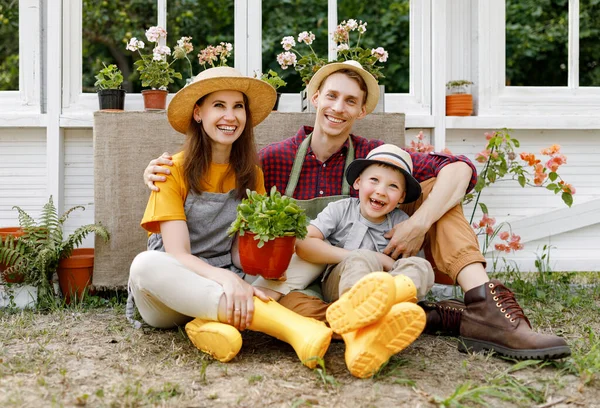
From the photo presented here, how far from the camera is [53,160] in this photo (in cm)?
374

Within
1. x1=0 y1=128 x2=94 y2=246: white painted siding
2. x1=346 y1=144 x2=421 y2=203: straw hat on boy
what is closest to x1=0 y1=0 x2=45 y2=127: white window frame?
x1=0 y1=128 x2=94 y2=246: white painted siding

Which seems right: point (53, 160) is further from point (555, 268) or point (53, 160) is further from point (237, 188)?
point (555, 268)

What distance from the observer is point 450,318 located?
2744 mm

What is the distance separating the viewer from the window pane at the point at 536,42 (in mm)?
7609

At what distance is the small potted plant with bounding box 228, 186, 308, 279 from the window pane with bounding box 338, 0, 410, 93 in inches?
218

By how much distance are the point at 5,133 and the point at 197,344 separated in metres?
2.25

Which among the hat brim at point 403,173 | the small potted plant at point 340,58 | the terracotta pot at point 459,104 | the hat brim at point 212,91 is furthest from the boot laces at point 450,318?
the terracotta pot at point 459,104

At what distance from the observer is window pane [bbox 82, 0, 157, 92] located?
7.84 meters

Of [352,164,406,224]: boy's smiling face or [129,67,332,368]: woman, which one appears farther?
[352,164,406,224]: boy's smiling face

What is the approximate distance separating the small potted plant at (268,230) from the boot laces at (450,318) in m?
0.82

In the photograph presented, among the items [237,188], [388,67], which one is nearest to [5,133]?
[237,188]

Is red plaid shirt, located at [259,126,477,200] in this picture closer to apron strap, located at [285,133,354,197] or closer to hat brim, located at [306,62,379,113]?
apron strap, located at [285,133,354,197]

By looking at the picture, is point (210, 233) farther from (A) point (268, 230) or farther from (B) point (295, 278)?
(A) point (268, 230)

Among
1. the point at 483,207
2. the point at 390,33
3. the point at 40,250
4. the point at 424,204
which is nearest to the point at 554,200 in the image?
the point at 483,207
